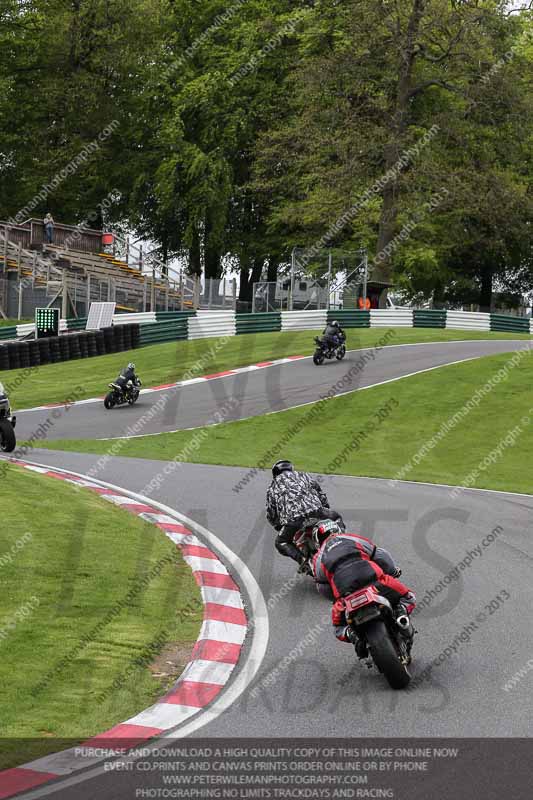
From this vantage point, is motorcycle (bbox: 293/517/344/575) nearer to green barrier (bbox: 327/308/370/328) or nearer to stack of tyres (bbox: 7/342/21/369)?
stack of tyres (bbox: 7/342/21/369)

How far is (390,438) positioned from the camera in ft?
73.7

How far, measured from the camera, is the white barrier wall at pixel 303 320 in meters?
39.5

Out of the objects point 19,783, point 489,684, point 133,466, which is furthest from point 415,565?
point 133,466

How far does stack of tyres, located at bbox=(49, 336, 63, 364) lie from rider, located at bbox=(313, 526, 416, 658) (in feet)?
84.9

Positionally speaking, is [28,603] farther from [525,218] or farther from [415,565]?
[525,218]

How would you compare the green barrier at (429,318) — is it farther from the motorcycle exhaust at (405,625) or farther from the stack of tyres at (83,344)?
the motorcycle exhaust at (405,625)

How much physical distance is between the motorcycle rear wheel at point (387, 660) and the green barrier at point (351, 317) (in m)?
32.4

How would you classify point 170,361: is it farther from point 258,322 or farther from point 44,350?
point 258,322

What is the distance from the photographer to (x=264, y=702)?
7191 mm

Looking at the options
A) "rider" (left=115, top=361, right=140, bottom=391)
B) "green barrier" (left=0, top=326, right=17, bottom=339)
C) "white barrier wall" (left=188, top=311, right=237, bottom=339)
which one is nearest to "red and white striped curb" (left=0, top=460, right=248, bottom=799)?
"rider" (left=115, top=361, right=140, bottom=391)

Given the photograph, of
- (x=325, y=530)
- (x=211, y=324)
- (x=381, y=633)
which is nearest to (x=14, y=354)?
(x=211, y=324)

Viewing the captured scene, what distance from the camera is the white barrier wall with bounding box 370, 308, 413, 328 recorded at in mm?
40438

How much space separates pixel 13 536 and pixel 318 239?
39.9m

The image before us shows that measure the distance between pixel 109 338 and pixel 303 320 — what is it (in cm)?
813
